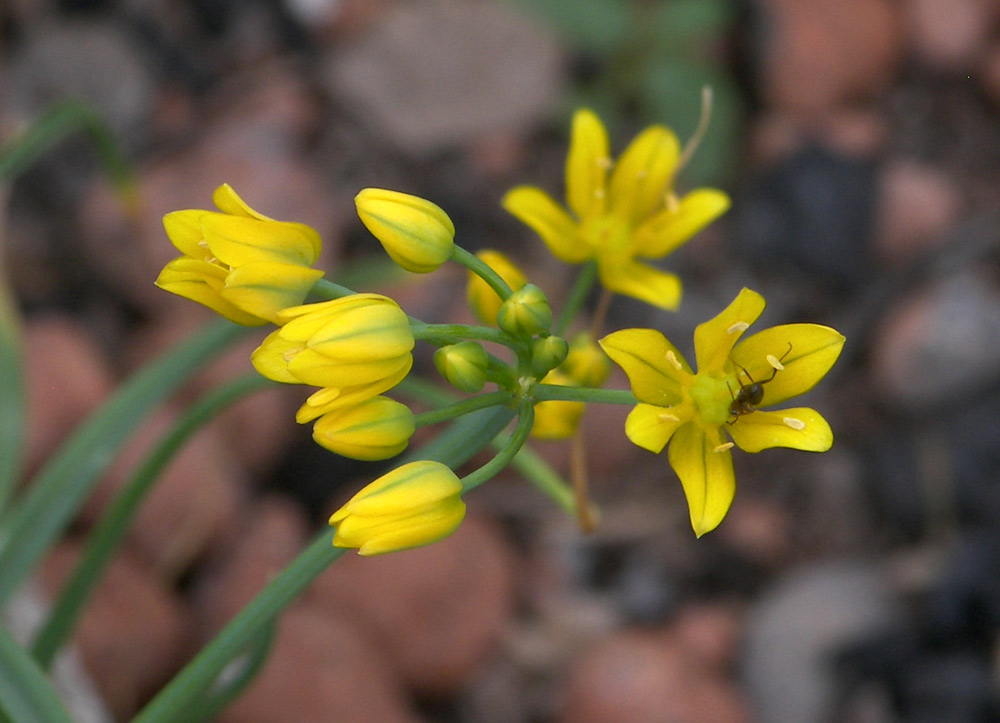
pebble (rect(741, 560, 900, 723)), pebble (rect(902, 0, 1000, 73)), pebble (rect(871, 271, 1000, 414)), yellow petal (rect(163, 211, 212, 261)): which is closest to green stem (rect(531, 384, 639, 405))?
yellow petal (rect(163, 211, 212, 261))

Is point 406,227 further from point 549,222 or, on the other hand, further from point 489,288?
point 549,222

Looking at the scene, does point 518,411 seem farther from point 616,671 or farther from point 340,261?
point 340,261

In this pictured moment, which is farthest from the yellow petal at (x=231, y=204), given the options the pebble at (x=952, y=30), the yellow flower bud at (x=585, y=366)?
the pebble at (x=952, y=30)

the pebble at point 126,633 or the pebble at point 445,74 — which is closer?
the pebble at point 126,633

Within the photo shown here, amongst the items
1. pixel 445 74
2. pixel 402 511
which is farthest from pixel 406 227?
pixel 445 74

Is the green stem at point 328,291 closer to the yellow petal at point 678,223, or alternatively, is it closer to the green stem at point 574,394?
the green stem at point 574,394

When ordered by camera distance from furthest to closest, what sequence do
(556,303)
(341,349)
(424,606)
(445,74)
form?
(445,74) < (556,303) < (424,606) < (341,349)
